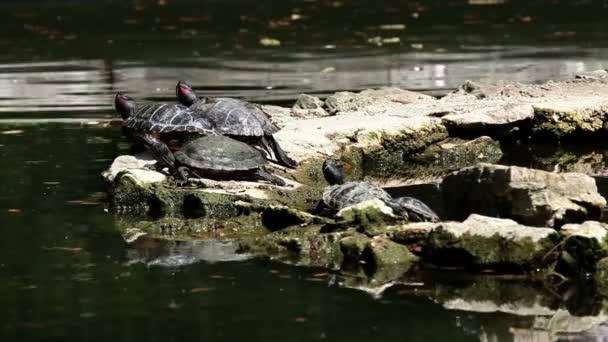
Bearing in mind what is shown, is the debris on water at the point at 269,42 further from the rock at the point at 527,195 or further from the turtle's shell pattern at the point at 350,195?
the rock at the point at 527,195

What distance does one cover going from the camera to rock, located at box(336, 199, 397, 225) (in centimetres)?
720

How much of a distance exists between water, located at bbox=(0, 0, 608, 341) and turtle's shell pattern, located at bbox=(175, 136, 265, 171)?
0.66 metres

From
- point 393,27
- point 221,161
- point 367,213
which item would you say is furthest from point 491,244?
point 393,27

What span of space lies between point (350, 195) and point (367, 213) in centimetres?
45

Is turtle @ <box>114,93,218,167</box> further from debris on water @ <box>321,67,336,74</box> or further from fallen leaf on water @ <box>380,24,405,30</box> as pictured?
fallen leaf on water @ <box>380,24,405,30</box>

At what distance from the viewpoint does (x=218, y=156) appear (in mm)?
8562

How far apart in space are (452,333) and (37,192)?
401cm

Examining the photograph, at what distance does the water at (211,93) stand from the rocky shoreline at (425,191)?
21 cm

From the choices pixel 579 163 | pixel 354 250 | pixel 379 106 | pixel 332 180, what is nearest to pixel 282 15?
pixel 379 106

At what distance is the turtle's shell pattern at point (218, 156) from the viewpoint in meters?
8.51

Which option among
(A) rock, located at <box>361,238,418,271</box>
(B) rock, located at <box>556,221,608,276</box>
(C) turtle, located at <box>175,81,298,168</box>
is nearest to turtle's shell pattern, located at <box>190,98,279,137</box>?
(C) turtle, located at <box>175,81,298,168</box>

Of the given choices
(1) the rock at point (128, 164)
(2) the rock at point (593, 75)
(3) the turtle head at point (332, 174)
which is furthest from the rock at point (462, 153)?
(2) the rock at point (593, 75)

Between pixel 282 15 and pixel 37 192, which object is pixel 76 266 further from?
pixel 282 15

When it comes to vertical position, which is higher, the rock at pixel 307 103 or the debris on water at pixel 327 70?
the rock at pixel 307 103
